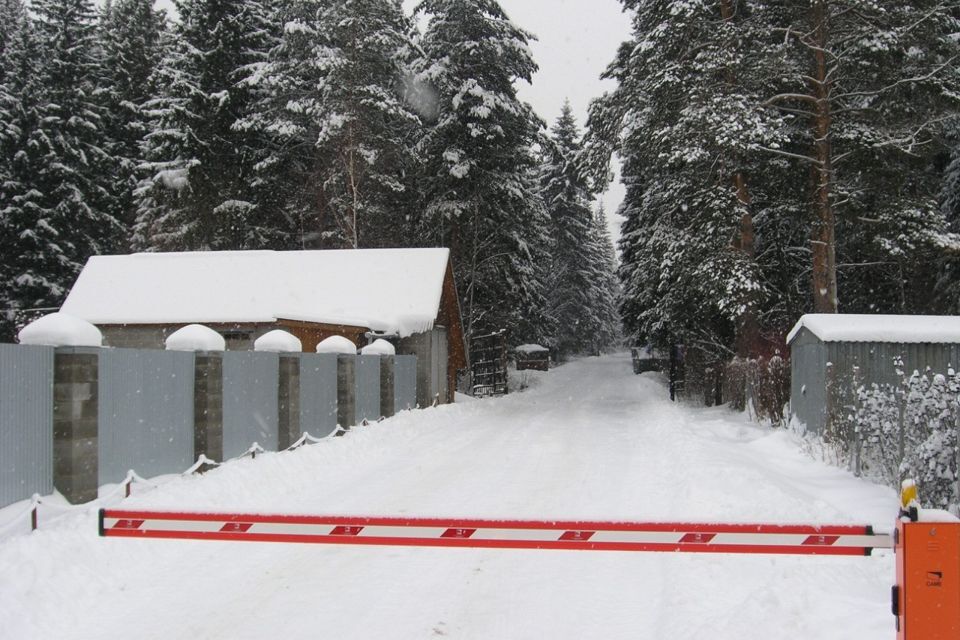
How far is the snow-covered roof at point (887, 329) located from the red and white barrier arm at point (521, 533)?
8.81m

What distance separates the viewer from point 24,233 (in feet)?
112

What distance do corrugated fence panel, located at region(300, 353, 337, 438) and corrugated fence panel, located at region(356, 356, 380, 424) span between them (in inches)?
56.9

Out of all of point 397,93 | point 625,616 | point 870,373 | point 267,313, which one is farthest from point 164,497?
point 397,93

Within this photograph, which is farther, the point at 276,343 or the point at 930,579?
the point at 276,343

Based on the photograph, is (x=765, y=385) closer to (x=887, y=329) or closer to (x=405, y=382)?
(x=887, y=329)

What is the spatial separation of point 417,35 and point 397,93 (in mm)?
2925

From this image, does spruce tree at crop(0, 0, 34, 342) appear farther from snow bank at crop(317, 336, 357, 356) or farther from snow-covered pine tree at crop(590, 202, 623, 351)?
snow-covered pine tree at crop(590, 202, 623, 351)

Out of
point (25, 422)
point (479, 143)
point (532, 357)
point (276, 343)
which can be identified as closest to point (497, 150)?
point (479, 143)

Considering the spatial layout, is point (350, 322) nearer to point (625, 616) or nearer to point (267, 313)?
point (267, 313)

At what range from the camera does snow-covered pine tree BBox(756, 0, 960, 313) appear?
651 inches

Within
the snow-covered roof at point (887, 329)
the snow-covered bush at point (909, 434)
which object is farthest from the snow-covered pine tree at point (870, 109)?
the snow-covered bush at point (909, 434)

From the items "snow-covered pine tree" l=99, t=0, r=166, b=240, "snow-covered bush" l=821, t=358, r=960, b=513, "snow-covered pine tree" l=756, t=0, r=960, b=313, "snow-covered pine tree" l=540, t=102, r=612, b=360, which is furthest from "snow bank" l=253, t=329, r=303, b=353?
"snow-covered pine tree" l=540, t=102, r=612, b=360

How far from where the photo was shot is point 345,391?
54.6ft

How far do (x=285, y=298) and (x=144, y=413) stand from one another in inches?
562
